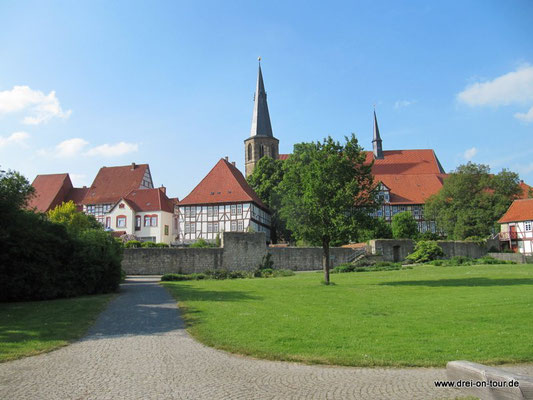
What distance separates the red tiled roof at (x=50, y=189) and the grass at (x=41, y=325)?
5247cm

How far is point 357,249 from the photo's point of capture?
43.2 m

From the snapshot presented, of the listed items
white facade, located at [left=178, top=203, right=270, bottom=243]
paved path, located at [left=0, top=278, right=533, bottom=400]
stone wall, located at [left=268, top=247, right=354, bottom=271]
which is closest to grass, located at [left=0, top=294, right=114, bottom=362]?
paved path, located at [left=0, top=278, right=533, bottom=400]

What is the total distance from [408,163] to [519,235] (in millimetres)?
29808

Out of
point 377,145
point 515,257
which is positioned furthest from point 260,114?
point 515,257

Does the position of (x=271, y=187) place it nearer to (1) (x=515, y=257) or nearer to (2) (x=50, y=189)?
(1) (x=515, y=257)

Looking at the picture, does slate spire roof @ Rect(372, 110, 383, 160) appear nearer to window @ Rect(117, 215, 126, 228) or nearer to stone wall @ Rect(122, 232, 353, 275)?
stone wall @ Rect(122, 232, 353, 275)

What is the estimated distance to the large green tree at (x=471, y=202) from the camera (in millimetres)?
52688

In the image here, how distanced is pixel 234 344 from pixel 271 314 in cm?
387

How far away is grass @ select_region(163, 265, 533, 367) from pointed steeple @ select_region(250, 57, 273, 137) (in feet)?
206

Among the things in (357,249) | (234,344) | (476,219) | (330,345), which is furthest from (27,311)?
(476,219)

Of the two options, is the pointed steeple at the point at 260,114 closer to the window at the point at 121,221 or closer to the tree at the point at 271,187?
the tree at the point at 271,187

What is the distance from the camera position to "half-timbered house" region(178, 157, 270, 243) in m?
54.3

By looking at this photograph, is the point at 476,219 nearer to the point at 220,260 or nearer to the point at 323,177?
the point at 220,260

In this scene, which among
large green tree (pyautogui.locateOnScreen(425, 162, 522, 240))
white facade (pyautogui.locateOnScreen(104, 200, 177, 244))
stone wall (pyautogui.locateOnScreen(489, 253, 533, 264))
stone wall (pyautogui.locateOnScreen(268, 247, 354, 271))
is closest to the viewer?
stone wall (pyautogui.locateOnScreen(268, 247, 354, 271))
